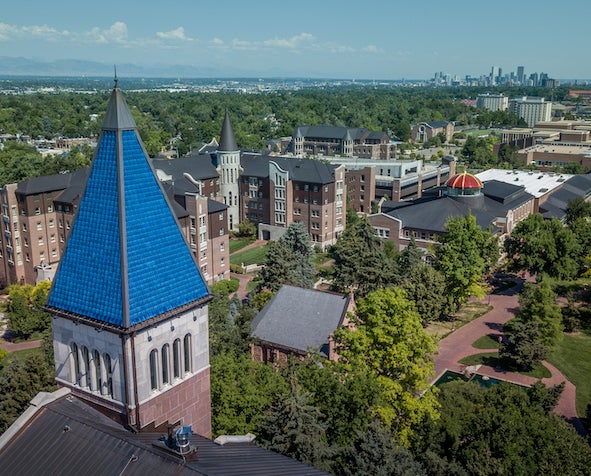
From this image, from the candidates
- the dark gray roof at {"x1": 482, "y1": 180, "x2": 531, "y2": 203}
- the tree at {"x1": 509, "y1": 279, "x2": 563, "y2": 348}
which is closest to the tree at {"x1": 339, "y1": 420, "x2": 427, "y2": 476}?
the tree at {"x1": 509, "y1": 279, "x2": 563, "y2": 348}

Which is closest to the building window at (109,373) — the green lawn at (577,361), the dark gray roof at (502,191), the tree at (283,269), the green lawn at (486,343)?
the green lawn at (577,361)

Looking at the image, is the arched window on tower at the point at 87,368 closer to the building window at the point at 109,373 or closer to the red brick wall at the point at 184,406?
the building window at the point at 109,373

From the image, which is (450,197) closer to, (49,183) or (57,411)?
(49,183)

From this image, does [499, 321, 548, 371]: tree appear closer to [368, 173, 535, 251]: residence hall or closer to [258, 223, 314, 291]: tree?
[258, 223, 314, 291]: tree

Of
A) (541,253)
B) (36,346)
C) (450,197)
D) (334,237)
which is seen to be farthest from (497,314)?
(36,346)

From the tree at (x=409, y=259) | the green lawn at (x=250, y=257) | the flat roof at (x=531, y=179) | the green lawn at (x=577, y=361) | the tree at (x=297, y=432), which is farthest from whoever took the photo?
the flat roof at (x=531, y=179)

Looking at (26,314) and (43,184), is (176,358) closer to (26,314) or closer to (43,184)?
(26,314)

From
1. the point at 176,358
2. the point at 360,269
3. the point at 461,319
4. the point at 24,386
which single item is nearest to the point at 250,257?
the point at 360,269
